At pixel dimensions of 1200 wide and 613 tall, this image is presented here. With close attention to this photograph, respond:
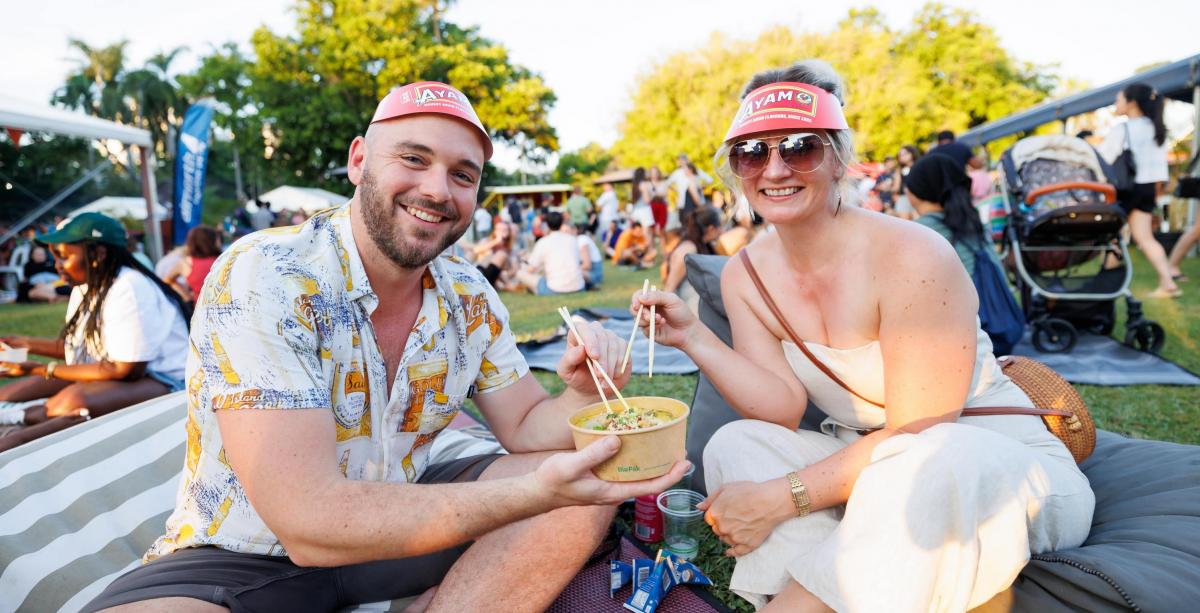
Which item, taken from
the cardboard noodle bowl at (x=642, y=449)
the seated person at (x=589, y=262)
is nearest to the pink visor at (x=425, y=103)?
the cardboard noodle bowl at (x=642, y=449)

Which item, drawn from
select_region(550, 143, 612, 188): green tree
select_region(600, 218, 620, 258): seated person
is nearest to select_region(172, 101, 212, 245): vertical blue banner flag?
select_region(600, 218, 620, 258): seated person

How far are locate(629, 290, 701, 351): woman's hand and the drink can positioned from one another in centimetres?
85

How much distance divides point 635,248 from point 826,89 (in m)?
12.6

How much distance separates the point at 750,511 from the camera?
6.26 ft

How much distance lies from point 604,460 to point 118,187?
4641 cm

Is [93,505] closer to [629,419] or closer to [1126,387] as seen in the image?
[629,419]

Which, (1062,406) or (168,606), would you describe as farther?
(1062,406)

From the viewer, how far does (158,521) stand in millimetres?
2609

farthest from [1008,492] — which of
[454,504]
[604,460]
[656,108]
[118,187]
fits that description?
[118,187]

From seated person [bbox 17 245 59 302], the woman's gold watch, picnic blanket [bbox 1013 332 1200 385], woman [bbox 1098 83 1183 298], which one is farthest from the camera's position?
seated person [bbox 17 245 59 302]

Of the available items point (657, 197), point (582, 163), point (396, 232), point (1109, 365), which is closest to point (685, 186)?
point (657, 197)

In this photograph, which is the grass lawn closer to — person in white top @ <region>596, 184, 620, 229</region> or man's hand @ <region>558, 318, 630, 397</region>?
man's hand @ <region>558, 318, 630, 397</region>

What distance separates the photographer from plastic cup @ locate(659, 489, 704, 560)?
2701mm

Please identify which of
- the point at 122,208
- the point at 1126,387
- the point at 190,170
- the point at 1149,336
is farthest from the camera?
the point at 122,208
